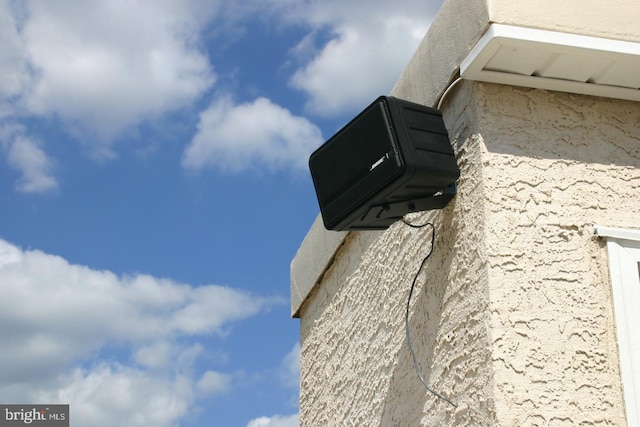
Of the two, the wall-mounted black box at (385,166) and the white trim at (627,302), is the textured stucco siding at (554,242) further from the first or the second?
the wall-mounted black box at (385,166)

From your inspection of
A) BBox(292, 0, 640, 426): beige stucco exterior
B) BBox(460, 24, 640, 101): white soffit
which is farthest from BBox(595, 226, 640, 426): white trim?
BBox(460, 24, 640, 101): white soffit

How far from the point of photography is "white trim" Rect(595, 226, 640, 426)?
3207 millimetres

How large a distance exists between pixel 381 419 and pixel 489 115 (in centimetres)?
177

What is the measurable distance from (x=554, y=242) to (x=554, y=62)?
2.41 ft

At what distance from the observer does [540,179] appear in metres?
3.50

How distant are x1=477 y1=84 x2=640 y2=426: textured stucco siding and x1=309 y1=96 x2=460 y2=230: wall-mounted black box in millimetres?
219

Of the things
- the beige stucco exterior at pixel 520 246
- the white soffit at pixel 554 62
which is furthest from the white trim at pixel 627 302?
the white soffit at pixel 554 62

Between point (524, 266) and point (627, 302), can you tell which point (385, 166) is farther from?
point (627, 302)

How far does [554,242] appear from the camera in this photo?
3412 mm

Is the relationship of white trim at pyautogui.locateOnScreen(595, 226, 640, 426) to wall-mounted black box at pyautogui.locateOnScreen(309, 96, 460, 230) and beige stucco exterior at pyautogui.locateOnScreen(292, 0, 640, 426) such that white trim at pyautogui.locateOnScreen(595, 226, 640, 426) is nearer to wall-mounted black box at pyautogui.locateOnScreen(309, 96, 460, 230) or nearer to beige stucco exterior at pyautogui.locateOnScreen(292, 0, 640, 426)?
beige stucco exterior at pyautogui.locateOnScreen(292, 0, 640, 426)

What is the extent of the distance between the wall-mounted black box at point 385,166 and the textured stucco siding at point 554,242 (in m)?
0.22

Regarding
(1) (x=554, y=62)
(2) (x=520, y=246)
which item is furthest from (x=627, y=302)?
(1) (x=554, y=62)

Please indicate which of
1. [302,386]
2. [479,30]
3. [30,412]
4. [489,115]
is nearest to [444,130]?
[489,115]

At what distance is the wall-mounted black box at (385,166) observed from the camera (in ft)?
11.3
